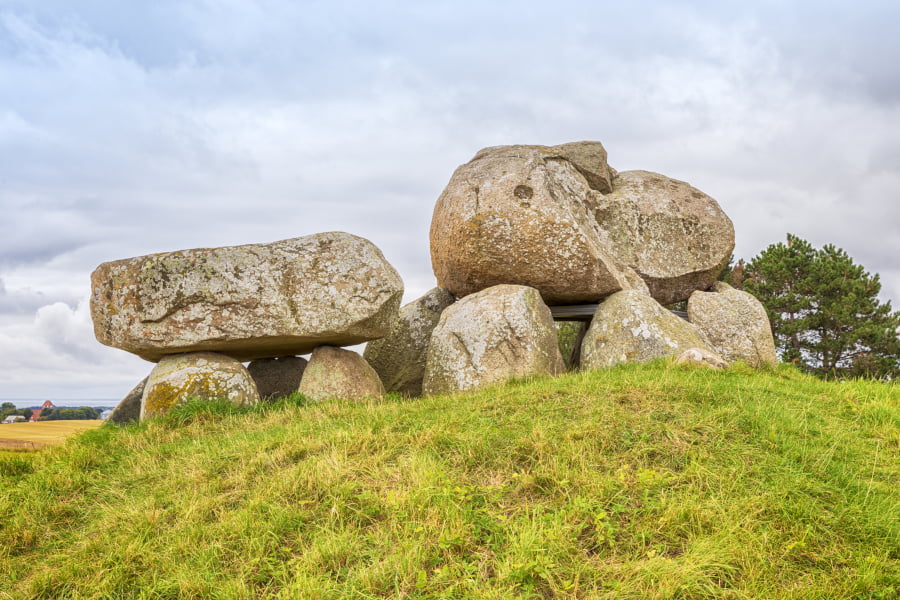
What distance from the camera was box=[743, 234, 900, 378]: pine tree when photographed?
1944cm

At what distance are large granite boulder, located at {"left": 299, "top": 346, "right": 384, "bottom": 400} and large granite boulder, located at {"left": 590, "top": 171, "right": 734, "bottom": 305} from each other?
6148 mm

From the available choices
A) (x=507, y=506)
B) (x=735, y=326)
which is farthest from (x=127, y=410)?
(x=735, y=326)

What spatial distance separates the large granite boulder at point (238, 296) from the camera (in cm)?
1023

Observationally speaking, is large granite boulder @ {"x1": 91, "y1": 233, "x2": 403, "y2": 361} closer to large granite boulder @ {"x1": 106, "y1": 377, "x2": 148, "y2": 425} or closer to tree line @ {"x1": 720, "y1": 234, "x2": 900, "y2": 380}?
large granite boulder @ {"x1": 106, "y1": 377, "x2": 148, "y2": 425}

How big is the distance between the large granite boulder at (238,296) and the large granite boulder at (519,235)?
213 centimetres

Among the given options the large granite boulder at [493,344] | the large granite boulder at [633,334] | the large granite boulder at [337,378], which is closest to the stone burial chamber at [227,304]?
the large granite boulder at [337,378]

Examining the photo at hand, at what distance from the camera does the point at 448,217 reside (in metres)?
12.4

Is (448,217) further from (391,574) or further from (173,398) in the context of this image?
(391,574)

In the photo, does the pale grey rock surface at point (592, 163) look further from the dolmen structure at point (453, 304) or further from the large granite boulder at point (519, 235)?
the large granite boulder at point (519, 235)

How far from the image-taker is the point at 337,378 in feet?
35.9

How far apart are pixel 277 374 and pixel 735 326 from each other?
9326 millimetres

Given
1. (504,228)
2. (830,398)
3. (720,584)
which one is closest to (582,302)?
(504,228)

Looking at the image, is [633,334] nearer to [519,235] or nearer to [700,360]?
[700,360]

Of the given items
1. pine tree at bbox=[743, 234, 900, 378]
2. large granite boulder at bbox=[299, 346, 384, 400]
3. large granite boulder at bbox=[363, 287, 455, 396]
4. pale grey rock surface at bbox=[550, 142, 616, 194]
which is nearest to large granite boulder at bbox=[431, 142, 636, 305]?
large granite boulder at bbox=[363, 287, 455, 396]
